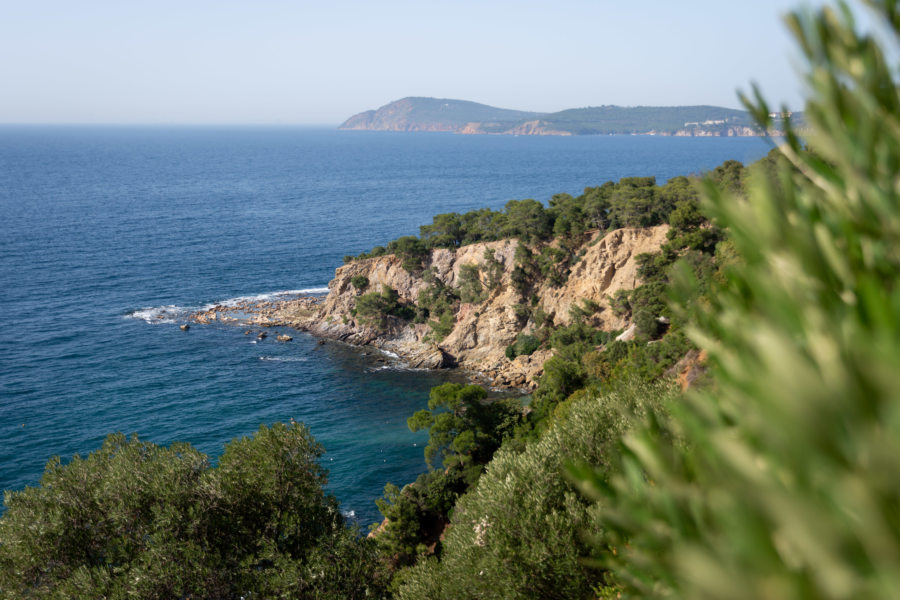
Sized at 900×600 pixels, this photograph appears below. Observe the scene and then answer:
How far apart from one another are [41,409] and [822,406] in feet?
208

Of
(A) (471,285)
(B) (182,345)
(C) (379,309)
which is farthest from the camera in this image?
(C) (379,309)

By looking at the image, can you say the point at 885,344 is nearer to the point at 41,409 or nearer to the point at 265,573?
the point at 265,573

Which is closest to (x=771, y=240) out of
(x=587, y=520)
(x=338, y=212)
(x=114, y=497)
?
(x=587, y=520)

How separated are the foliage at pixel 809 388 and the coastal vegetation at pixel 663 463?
0.01m

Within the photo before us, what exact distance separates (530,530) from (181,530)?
38.1ft

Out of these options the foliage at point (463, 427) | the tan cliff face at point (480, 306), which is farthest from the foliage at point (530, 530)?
the tan cliff face at point (480, 306)

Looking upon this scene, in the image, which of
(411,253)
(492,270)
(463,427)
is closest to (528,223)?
(492,270)

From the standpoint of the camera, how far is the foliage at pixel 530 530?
1716 centimetres

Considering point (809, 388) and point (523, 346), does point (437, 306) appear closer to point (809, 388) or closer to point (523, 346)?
point (523, 346)

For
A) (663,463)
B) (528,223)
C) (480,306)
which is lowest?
(480,306)

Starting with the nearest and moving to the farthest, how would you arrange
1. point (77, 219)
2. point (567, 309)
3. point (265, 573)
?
point (265, 573) → point (567, 309) → point (77, 219)

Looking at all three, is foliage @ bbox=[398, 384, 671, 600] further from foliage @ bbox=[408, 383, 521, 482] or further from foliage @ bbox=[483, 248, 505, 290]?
foliage @ bbox=[483, 248, 505, 290]

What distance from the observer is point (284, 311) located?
77.4m

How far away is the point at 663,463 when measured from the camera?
351cm
